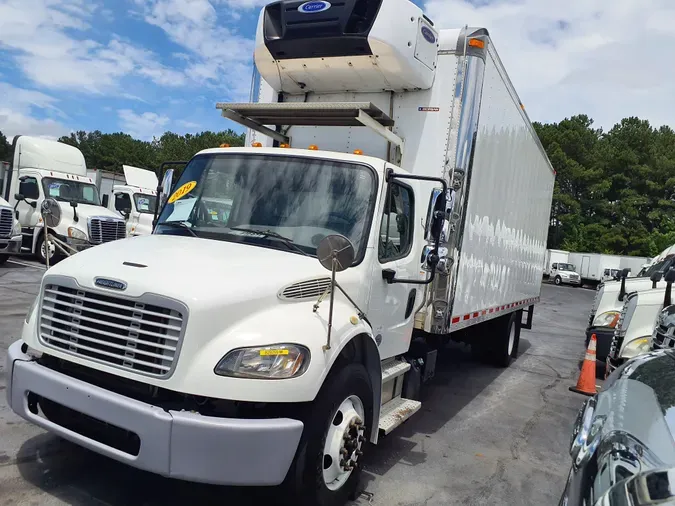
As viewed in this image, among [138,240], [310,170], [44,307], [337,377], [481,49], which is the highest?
[481,49]

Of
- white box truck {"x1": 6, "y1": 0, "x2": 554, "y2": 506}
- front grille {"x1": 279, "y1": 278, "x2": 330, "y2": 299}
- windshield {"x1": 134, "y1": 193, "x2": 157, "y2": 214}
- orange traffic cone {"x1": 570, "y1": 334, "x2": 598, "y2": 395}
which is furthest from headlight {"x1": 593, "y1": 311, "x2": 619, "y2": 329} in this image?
windshield {"x1": 134, "y1": 193, "x2": 157, "y2": 214}

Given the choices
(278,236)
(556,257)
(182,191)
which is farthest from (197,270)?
(556,257)

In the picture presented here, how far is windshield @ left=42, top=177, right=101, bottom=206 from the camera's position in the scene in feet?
50.8

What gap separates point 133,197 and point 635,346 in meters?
15.5

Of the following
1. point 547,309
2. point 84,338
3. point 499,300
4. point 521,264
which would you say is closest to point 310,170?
point 84,338

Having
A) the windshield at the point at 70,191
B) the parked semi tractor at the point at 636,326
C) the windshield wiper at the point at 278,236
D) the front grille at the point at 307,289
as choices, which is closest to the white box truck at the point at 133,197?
the windshield at the point at 70,191

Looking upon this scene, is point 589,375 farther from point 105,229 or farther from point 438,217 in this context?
point 105,229

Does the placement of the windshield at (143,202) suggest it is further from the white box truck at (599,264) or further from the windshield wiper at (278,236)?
the white box truck at (599,264)

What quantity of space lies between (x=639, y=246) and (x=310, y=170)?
156 ft

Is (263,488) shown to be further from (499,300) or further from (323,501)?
(499,300)

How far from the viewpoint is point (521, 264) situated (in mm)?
9070

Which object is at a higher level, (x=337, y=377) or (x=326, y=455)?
(x=337, y=377)

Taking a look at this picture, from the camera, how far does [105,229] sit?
15.1 meters

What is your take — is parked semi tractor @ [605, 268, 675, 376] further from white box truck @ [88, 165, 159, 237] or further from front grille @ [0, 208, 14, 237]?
white box truck @ [88, 165, 159, 237]
